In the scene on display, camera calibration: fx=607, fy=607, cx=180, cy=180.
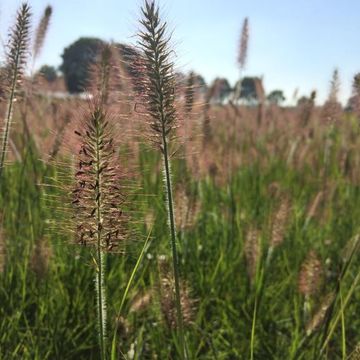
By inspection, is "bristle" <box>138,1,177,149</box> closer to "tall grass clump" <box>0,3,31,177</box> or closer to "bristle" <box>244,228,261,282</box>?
"tall grass clump" <box>0,3,31,177</box>

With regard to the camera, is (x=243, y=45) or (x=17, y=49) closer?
(x=17, y=49)

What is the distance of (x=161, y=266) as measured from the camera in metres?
1.60

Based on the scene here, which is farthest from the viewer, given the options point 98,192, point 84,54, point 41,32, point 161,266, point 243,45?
point 243,45

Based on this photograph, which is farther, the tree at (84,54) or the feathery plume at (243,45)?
the feathery plume at (243,45)

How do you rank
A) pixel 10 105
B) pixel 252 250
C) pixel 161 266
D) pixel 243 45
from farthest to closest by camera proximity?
pixel 243 45 → pixel 252 250 → pixel 161 266 → pixel 10 105

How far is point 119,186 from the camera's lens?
1.06 meters

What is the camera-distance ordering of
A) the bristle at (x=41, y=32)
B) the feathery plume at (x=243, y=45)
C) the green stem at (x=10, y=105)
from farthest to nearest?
the feathery plume at (x=243, y=45)
the bristle at (x=41, y=32)
the green stem at (x=10, y=105)

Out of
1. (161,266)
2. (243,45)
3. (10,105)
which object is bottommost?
(161,266)

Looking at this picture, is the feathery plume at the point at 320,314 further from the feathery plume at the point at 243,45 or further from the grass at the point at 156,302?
the feathery plume at the point at 243,45

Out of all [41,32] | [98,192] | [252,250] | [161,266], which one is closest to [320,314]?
[252,250]

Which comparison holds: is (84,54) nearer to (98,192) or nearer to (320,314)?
(320,314)

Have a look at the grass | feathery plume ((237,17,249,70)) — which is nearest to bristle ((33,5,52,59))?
the grass

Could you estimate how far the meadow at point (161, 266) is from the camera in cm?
113

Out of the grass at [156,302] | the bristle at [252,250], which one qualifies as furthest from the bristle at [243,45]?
the bristle at [252,250]
